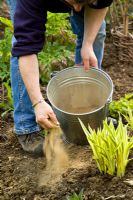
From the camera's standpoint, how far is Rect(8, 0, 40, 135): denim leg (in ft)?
9.65

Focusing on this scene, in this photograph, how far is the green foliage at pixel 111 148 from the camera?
263 centimetres

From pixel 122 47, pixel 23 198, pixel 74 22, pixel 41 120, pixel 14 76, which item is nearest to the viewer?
pixel 41 120

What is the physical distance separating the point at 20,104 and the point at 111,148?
708mm

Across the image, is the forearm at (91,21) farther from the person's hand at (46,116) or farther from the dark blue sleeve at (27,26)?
the person's hand at (46,116)

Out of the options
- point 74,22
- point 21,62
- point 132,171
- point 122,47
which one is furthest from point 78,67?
point 122,47

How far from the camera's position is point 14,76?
2965 millimetres

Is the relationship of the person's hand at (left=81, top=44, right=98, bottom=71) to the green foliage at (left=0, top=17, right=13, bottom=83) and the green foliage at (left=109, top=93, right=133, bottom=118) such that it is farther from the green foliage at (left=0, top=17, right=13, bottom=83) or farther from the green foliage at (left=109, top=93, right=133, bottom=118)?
the green foliage at (left=0, top=17, right=13, bottom=83)

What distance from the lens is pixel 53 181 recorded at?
285 cm

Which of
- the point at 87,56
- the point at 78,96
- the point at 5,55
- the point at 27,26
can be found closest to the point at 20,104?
the point at 78,96

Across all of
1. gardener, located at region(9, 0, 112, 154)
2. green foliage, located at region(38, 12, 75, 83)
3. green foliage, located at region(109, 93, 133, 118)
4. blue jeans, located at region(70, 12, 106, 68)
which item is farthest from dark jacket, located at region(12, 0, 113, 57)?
green foliage, located at region(38, 12, 75, 83)

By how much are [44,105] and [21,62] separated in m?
0.26

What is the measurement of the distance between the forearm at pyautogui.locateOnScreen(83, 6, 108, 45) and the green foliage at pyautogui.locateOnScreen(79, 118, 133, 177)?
23.9 inches

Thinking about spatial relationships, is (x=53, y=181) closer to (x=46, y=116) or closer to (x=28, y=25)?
(x=46, y=116)

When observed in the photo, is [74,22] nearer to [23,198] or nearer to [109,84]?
[109,84]
